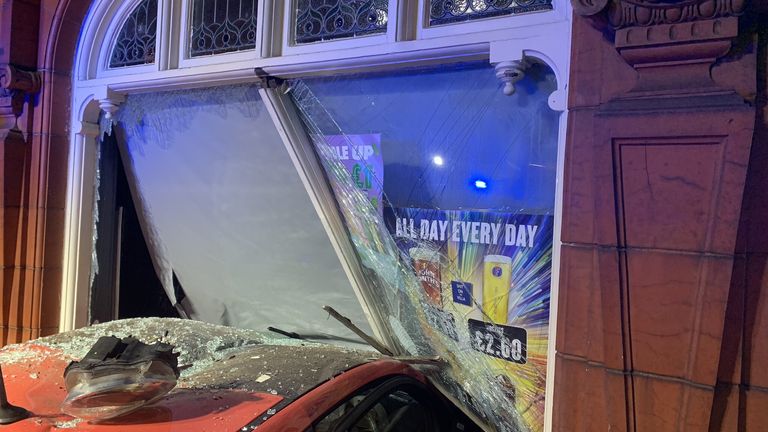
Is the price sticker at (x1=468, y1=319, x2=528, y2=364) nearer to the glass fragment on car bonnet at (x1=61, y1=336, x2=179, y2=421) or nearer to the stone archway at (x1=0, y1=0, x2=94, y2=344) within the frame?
the glass fragment on car bonnet at (x1=61, y1=336, x2=179, y2=421)

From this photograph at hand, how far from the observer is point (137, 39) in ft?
11.5

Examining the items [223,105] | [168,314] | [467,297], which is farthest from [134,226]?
[467,297]

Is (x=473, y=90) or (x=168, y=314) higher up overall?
(x=473, y=90)

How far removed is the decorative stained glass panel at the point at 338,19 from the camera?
8.59 feet

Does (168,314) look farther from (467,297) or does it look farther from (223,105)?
(467,297)

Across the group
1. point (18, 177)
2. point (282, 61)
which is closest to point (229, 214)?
point (282, 61)

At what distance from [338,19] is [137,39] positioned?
1.49m

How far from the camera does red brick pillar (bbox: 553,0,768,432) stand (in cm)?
177

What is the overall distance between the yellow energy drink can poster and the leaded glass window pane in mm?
1242

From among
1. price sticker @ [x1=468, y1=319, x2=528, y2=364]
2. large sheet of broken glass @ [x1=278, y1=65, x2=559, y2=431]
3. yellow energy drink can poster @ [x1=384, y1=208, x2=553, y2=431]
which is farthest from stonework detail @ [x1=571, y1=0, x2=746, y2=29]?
price sticker @ [x1=468, y1=319, x2=528, y2=364]

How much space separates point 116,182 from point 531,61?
287cm

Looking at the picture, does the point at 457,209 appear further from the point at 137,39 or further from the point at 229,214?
the point at 137,39

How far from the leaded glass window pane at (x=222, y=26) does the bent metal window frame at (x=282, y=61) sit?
70mm

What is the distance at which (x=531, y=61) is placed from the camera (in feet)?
7.42
